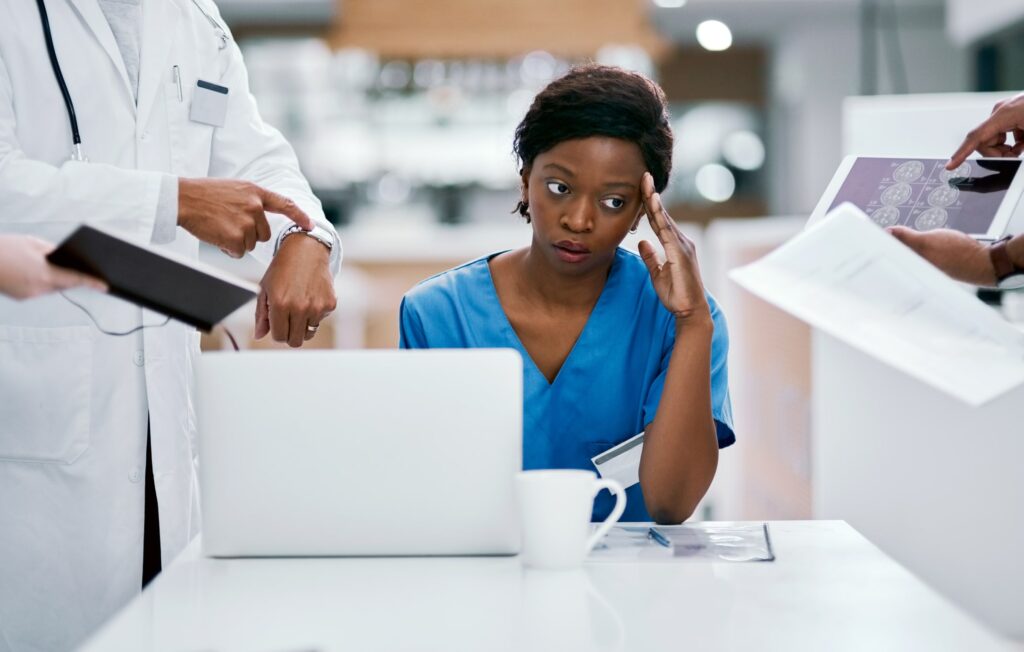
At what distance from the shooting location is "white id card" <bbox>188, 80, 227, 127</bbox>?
1446mm

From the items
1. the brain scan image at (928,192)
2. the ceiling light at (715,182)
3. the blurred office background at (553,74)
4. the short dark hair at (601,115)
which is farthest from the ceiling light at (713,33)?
the brain scan image at (928,192)

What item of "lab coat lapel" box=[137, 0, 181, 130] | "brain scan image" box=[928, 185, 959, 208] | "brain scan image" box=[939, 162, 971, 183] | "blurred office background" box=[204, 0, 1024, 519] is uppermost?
"blurred office background" box=[204, 0, 1024, 519]

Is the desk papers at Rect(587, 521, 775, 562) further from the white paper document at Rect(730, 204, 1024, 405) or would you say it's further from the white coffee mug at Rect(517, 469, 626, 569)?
the white paper document at Rect(730, 204, 1024, 405)

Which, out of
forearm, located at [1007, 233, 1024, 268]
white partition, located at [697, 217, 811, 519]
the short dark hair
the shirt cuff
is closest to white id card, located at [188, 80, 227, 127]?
the shirt cuff

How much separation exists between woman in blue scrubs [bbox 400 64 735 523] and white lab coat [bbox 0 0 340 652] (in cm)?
25

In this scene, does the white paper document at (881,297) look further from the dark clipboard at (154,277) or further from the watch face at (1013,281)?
the dark clipboard at (154,277)

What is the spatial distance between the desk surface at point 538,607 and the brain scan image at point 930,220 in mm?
460

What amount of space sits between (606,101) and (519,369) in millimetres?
573

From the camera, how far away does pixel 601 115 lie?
1350 mm

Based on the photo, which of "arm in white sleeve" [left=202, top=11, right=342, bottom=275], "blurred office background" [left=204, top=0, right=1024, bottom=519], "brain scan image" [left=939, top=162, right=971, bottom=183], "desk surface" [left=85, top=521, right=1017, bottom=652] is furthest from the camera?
"blurred office background" [left=204, top=0, right=1024, bottom=519]

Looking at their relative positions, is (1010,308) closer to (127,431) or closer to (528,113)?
(528,113)

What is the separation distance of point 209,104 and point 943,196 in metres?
0.99

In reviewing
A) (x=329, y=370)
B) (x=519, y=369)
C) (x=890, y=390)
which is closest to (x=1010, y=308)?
(x=890, y=390)

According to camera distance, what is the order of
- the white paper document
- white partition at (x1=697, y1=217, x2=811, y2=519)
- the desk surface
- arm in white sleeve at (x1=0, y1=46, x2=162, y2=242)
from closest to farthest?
1. the desk surface
2. the white paper document
3. arm in white sleeve at (x1=0, y1=46, x2=162, y2=242)
4. white partition at (x1=697, y1=217, x2=811, y2=519)
